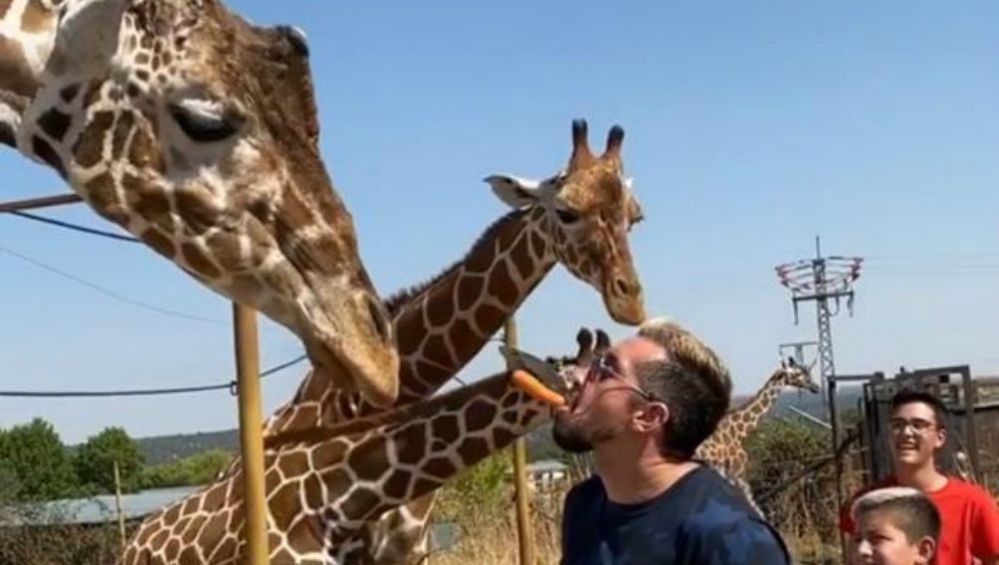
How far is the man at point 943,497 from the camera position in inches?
169

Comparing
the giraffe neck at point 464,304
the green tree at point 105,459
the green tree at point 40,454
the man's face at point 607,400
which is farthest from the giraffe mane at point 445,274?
the green tree at point 105,459

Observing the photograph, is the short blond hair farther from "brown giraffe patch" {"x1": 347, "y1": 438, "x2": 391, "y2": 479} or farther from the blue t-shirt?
"brown giraffe patch" {"x1": 347, "y1": 438, "x2": 391, "y2": 479}

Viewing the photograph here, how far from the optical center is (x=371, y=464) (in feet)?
17.0

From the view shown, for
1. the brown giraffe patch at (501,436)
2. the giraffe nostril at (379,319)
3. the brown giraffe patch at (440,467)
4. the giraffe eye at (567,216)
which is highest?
the giraffe eye at (567,216)

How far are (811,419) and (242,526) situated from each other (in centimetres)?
1455

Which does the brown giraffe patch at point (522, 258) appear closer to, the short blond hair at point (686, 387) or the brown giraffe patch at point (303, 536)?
the brown giraffe patch at point (303, 536)

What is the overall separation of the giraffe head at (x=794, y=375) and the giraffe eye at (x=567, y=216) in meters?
6.16

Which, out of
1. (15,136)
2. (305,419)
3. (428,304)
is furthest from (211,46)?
(428,304)

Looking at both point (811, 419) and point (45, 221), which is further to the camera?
point (811, 419)

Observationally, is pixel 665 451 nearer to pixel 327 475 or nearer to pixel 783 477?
pixel 327 475

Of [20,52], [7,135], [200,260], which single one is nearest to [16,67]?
[20,52]

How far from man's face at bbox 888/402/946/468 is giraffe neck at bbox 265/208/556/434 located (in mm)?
2205

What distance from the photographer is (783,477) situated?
16.7 metres

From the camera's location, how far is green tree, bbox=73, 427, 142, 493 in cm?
3259
